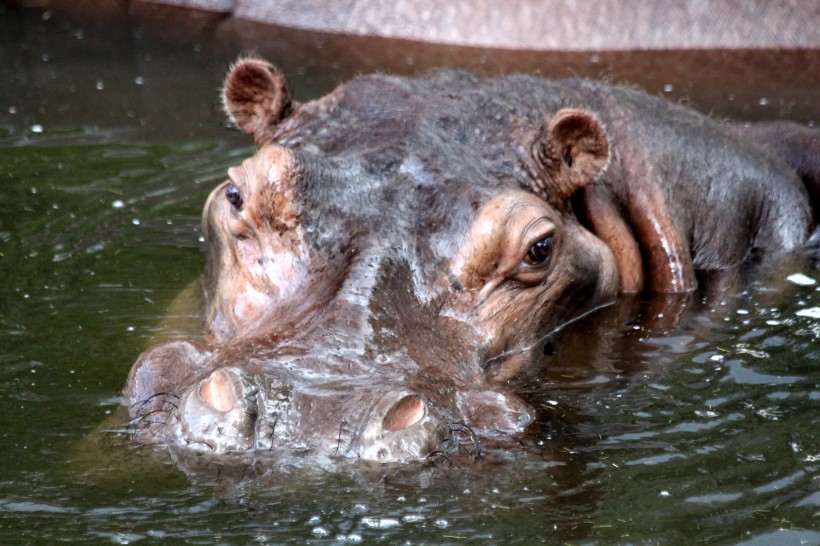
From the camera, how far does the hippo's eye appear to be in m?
5.48

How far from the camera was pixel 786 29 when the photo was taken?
37.6 ft

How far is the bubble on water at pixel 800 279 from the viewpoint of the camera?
22.0ft

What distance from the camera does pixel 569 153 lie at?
599 cm

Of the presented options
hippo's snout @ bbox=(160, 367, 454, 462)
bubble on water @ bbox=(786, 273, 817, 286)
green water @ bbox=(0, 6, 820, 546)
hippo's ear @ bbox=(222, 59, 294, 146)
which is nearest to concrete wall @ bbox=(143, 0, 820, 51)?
green water @ bbox=(0, 6, 820, 546)

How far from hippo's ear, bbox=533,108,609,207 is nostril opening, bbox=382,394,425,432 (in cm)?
194

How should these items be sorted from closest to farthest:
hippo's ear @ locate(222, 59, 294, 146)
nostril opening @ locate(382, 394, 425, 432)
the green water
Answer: the green water < nostril opening @ locate(382, 394, 425, 432) < hippo's ear @ locate(222, 59, 294, 146)

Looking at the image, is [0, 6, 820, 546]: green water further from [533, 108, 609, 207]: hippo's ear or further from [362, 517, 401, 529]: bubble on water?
[533, 108, 609, 207]: hippo's ear

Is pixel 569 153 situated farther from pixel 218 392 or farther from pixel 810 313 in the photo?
pixel 218 392

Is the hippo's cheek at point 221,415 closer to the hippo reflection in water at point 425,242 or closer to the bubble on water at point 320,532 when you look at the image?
the hippo reflection in water at point 425,242

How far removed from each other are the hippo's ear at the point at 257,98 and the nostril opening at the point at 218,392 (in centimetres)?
236

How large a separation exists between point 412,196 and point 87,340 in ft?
5.73

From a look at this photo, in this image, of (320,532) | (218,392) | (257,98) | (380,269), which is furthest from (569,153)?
(320,532)

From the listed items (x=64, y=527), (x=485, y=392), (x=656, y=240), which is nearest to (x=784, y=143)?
(x=656, y=240)

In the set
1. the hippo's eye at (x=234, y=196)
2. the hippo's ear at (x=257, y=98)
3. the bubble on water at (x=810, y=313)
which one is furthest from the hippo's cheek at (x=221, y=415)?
the bubble on water at (x=810, y=313)
